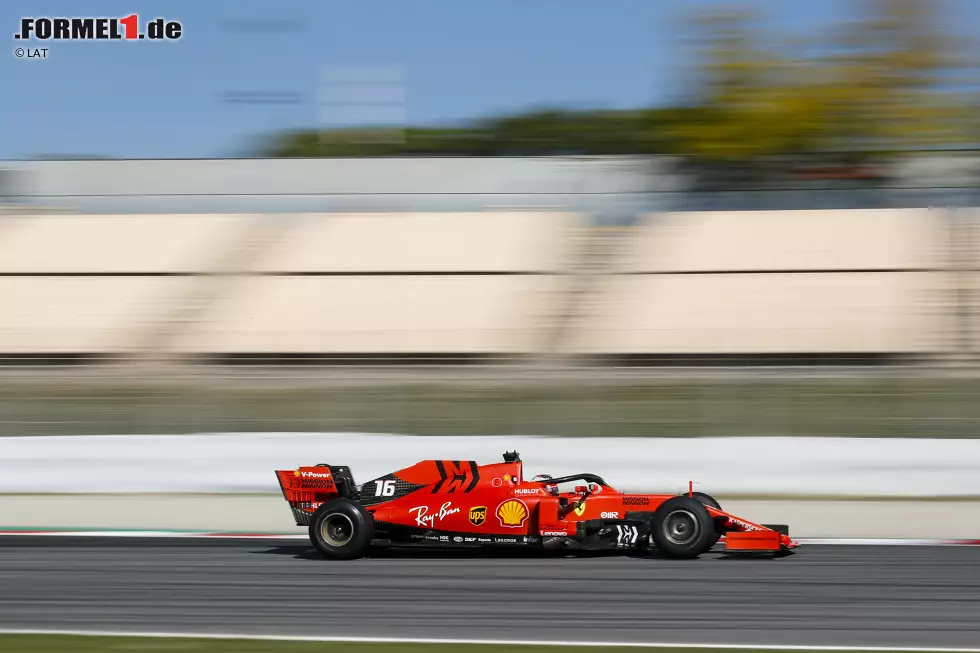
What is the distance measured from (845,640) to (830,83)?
20.7 metres

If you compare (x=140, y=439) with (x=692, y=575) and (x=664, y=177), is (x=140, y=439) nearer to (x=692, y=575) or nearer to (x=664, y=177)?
(x=692, y=575)

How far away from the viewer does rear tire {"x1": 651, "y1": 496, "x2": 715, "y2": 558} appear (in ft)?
27.0

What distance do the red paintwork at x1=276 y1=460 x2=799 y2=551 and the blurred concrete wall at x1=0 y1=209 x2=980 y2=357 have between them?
8.62 meters

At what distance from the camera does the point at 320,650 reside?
5.75 meters

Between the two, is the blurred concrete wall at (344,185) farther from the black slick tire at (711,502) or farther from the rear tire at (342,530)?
the rear tire at (342,530)

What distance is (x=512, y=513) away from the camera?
8500mm

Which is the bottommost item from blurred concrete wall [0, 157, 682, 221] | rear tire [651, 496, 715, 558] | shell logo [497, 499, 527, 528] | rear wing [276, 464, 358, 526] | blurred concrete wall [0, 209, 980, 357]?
rear tire [651, 496, 715, 558]

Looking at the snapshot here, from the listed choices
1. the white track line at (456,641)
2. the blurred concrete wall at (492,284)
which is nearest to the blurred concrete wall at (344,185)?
the blurred concrete wall at (492,284)

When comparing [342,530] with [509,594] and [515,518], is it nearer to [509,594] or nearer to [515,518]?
[515,518]

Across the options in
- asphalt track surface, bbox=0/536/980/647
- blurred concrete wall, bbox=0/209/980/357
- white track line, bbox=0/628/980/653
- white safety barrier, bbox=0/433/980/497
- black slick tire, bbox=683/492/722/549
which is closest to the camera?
white track line, bbox=0/628/980/653

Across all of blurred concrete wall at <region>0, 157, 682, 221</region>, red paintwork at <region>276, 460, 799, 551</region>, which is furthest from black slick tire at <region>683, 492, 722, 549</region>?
blurred concrete wall at <region>0, 157, 682, 221</region>

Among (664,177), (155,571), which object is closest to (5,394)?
(155,571)

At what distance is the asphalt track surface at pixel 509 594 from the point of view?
6.22 metres

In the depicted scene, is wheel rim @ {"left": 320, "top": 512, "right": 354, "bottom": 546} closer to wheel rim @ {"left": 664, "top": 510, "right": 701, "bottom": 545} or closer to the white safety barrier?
wheel rim @ {"left": 664, "top": 510, "right": 701, "bottom": 545}
